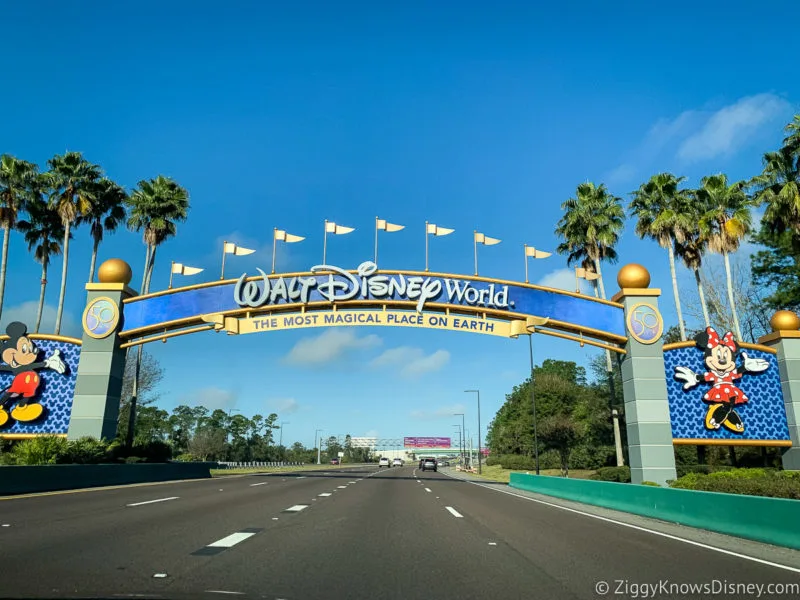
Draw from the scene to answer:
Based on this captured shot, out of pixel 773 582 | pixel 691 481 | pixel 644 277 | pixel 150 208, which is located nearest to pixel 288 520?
pixel 773 582

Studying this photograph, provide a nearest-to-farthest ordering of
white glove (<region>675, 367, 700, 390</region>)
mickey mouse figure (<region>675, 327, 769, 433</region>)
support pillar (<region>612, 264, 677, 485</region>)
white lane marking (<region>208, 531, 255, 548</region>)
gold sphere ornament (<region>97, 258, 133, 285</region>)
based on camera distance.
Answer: white lane marking (<region>208, 531, 255, 548</region>), support pillar (<region>612, 264, 677, 485</region>), mickey mouse figure (<region>675, 327, 769, 433</region>), white glove (<region>675, 367, 700, 390</region>), gold sphere ornament (<region>97, 258, 133, 285</region>)

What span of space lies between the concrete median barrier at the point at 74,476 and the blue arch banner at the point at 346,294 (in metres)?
7.56

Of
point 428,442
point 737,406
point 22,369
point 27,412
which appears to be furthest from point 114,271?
point 428,442

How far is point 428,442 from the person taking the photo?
497ft

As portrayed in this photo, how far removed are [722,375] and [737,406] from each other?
1.56 m

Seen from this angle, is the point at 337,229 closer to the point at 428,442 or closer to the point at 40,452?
the point at 40,452

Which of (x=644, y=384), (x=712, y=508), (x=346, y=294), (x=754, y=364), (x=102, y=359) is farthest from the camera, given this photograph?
(x=346, y=294)

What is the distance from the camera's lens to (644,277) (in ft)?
91.8

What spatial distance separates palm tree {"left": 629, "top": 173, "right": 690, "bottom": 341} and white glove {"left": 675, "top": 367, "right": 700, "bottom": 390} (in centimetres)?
1047

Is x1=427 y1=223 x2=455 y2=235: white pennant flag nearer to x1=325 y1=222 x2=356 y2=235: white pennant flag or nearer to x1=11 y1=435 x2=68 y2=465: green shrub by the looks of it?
x1=325 y1=222 x2=356 y2=235: white pennant flag

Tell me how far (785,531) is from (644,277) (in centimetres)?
1985

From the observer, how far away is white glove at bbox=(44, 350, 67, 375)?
28.0 metres

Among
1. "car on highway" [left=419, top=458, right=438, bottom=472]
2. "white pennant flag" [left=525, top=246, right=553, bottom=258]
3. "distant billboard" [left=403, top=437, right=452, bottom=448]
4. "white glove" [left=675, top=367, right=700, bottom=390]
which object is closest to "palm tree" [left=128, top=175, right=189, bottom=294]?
"white pennant flag" [left=525, top=246, right=553, bottom=258]

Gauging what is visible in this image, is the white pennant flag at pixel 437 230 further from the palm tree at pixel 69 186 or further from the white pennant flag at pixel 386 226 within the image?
the palm tree at pixel 69 186
